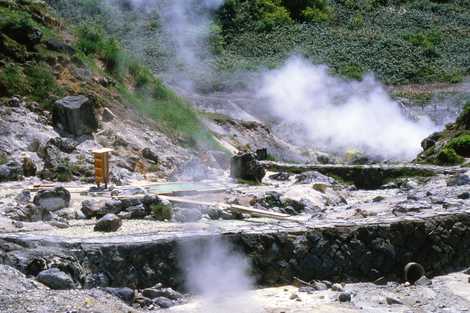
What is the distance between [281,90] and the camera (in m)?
39.2

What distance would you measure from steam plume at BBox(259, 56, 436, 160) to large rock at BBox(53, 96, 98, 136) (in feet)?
42.7

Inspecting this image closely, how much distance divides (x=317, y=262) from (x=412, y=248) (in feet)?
4.76

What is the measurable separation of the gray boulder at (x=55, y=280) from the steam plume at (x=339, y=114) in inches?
814

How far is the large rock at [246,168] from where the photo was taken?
17344 mm

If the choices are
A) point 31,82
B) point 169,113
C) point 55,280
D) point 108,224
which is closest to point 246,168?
point 169,113

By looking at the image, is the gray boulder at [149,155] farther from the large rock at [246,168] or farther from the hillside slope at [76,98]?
the large rock at [246,168]

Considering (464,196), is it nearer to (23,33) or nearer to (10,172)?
(10,172)

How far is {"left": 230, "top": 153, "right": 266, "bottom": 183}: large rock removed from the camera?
56.9 feet

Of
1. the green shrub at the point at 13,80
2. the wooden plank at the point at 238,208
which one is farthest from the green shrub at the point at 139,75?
the wooden plank at the point at 238,208

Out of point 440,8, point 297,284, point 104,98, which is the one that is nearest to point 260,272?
point 297,284

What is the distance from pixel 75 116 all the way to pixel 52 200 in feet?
21.4

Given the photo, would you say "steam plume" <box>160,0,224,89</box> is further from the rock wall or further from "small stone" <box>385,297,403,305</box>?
"small stone" <box>385,297,403,305</box>

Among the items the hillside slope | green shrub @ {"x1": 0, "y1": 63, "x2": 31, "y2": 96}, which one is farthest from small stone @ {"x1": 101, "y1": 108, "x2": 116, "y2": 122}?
green shrub @ {"x1": 0, "y1": 63, "x2": 31, "y2": 96}

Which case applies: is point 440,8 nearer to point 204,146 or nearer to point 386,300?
point 204,146
